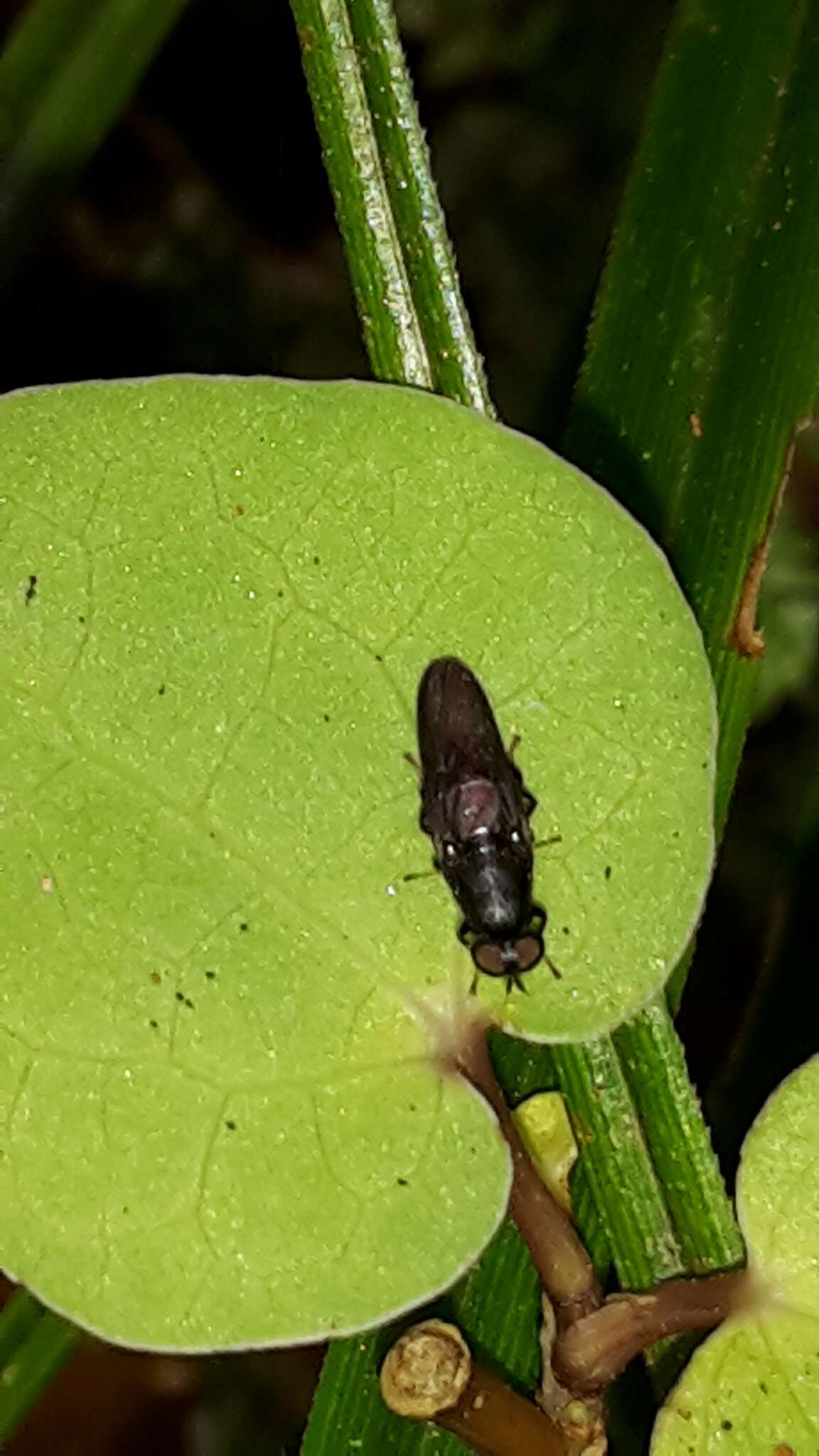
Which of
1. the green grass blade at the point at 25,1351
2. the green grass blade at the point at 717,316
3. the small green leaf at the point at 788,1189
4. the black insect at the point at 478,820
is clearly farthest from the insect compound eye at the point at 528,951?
the green grass blade at the point at 25,1351

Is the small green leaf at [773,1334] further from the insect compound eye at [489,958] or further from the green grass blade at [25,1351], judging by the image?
the green grass blade at [25,1351]

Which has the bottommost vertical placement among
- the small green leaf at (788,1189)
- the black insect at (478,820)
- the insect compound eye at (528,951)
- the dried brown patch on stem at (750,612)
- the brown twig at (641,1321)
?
the brown twig at (641,1321)

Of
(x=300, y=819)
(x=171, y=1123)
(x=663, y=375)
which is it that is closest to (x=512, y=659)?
(x=300, y=819)

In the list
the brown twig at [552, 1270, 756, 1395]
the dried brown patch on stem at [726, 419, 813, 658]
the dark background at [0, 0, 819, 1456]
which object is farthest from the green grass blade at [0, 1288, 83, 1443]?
the dried brown patch on stem at [726, 419, 813, 658]

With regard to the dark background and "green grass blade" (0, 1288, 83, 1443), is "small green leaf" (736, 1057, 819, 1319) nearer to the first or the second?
"green grass blade" (0, 1288, 83, 1443)

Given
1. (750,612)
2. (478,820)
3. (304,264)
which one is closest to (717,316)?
(750,612)
